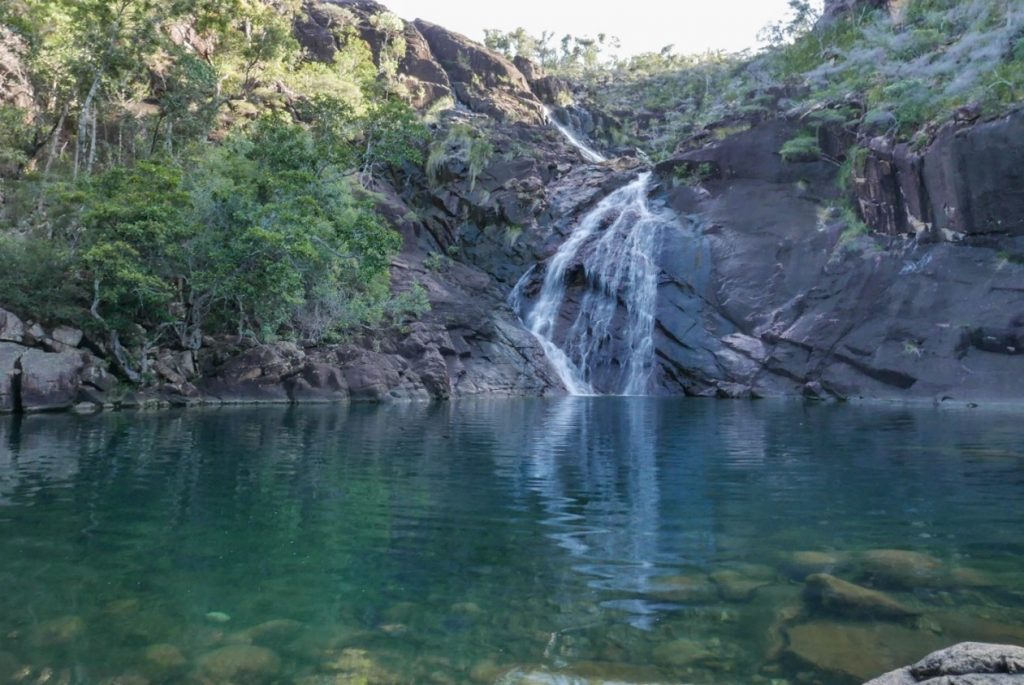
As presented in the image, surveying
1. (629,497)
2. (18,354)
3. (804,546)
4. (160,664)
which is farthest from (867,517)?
(18,354)

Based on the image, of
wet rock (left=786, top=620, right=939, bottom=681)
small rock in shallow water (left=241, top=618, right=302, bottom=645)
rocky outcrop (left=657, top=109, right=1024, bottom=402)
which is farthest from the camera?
rocky outcrop (left=657, top=109, right=1024, bottom=402)

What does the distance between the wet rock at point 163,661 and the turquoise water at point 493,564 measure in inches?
0.7

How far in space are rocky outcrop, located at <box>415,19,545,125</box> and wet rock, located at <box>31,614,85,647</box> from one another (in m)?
56.4

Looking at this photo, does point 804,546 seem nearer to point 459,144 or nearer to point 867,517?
point 867,517

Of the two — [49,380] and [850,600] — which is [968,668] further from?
[49,380]

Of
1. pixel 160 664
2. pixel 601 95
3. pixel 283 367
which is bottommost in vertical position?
pixel 160 664

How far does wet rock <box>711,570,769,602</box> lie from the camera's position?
230 inches

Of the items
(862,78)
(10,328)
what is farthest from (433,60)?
(10,328)

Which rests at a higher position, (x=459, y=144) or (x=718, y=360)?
(x=459, y=144)

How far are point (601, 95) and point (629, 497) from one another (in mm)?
67828

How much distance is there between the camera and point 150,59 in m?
37.3

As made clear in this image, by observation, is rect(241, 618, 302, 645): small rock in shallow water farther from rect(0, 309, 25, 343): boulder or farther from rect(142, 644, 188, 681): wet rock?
rect(0, 309, 25, 343): boulder

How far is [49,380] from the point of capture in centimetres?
→ 2127

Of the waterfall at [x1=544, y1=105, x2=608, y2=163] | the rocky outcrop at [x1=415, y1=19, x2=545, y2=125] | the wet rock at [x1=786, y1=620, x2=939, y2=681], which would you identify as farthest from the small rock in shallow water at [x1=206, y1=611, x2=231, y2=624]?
the waterfall at [x1=544, y1=105, x2=608, y2=163]
